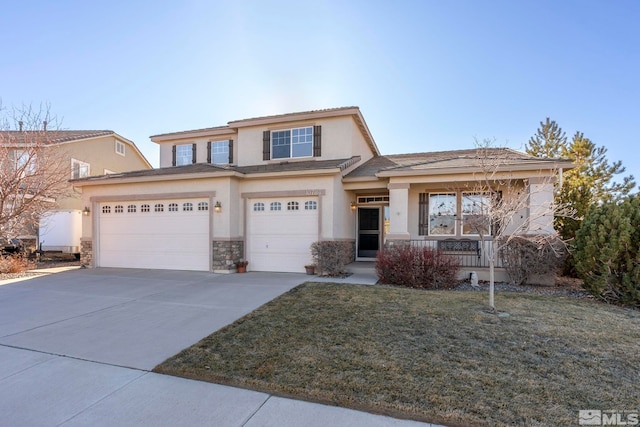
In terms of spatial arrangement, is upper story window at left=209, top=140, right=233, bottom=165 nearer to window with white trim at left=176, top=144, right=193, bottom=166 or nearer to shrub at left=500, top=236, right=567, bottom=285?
window with white trim at left=176, top=144, right=193, bottom=166

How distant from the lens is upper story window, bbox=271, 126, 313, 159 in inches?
497

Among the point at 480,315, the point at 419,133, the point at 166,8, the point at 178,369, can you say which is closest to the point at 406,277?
the point at 480,315

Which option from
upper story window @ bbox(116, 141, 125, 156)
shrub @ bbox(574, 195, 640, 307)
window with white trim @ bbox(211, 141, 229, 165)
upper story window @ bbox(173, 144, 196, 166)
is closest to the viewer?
shrub @ bbox(574, 195, 640, 307)

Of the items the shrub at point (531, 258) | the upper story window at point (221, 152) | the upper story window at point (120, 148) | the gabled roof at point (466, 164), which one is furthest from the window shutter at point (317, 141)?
the upper story window at point (120, 148)

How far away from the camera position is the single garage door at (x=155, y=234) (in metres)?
11.2

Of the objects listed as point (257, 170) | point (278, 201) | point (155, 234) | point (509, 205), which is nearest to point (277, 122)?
point (257, 170)

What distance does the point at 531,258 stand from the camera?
28.0 feet

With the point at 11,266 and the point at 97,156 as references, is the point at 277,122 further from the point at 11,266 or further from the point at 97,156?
the point at 97,156

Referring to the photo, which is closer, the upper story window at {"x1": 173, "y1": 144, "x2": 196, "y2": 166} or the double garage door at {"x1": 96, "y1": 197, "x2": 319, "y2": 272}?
the double garage door at {"x1": 96, "y1": 197, "x2": 319, "y2": 272}

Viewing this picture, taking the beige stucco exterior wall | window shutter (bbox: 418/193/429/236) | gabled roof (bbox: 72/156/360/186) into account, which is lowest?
window shutter (bbox: 418/193/429/236)

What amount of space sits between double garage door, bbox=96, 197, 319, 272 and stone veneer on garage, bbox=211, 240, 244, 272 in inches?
14.1

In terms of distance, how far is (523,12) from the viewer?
9.18 metres

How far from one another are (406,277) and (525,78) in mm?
9030

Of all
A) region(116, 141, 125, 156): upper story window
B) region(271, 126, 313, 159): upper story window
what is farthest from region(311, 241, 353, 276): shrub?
region(116, 141, 125, 156): upper story window
